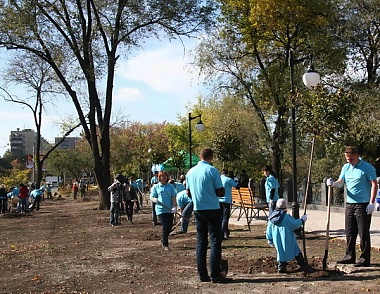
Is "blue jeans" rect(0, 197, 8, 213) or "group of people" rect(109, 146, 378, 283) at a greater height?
"group of people" rect(109, 146, 378, 283)

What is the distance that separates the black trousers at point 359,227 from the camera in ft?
24.7

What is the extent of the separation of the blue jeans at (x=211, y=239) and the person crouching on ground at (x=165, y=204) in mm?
3194

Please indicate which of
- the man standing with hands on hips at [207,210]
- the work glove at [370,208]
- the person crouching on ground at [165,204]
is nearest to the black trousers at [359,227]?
the work glove at [370,208]

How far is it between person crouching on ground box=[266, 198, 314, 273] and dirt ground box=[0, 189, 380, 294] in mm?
196

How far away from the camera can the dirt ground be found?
22.6ft

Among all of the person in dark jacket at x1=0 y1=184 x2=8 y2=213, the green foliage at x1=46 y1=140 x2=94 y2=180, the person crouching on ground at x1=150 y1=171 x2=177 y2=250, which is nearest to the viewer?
the person crouching on ground at x1=150 y1=171 x2=177 y2=250

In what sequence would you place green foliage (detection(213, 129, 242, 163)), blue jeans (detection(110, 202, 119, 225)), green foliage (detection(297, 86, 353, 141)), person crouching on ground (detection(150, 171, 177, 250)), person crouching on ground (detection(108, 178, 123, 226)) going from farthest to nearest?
green foliage (detection(213, 129, 242, 163)) < blue jeans (detection(110, 202, 119, 225)) < person crouching on ground (detection(108, 178, 123, 226)) < person crouching on ground (detection(150, 171, 177, 250)) < green foliage (detection(297, 86, 353, 141))

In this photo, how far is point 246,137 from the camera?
36.2 metres

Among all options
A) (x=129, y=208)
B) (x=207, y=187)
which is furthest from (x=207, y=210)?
(x=129, y=208)

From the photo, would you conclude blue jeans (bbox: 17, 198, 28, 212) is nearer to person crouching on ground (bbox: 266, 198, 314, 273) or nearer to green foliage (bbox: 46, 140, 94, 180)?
person crouching on ground (bbox: 266, 198, 314, 273)

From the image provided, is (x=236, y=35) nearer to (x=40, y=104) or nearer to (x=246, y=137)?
(x=246, y=137)

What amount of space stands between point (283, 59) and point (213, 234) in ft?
60.5

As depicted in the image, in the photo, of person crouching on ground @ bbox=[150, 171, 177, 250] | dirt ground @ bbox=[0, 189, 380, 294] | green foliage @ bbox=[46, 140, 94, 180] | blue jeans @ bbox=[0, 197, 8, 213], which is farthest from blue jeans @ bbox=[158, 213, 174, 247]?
green foliage @ bbox=[46, 140, 94, 180]

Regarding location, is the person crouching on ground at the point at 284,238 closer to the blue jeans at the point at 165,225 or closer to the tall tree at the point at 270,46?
the blue jeans at the point at 165,225
